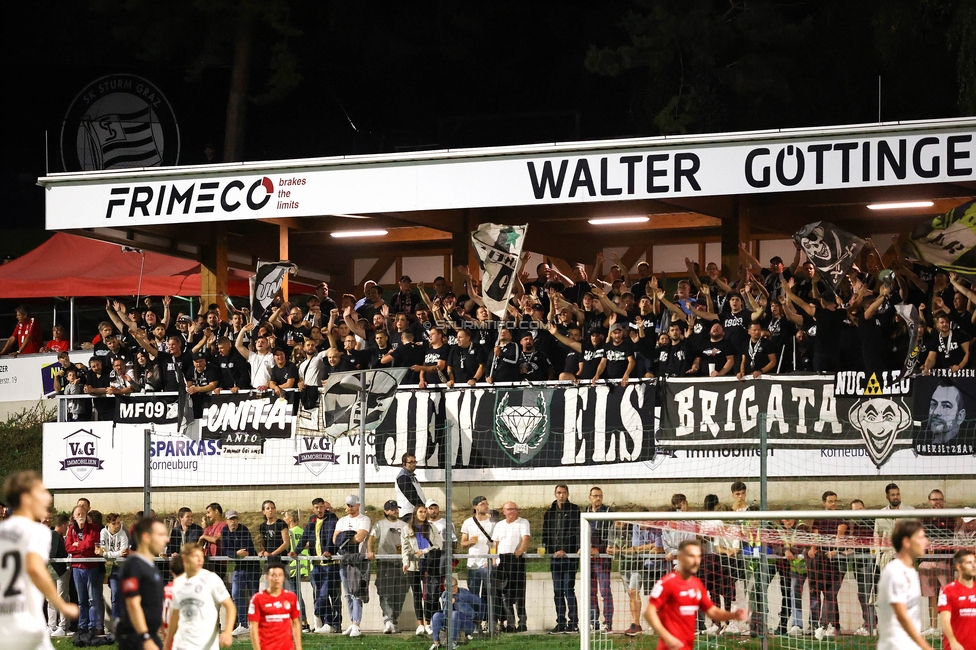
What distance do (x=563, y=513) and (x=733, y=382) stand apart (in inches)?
109

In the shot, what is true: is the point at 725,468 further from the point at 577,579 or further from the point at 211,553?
→ the point at 211,553

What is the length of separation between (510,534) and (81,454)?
24.0 feet

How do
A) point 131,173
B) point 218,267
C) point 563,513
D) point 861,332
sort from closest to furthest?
point 563,513
point 861,332
point 131,173
point 218,267

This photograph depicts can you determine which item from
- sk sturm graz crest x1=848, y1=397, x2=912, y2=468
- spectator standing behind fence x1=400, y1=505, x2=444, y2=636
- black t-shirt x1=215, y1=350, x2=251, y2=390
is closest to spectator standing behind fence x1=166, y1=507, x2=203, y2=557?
spectator standing behind fence x1=400, y1=505, x2=444, y2=636

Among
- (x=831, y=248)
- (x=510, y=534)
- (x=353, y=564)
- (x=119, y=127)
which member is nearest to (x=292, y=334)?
(x=353, y=564)

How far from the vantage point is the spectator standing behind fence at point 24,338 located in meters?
27.1

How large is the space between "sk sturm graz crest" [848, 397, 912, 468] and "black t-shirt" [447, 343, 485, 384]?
517 centimetres

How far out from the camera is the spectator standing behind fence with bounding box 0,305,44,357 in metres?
27.1

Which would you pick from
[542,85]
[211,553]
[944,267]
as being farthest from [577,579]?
A: [542,85]

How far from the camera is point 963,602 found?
37.2ft

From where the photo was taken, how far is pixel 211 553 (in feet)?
52.7

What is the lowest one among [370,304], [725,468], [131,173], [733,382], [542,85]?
[725,468]

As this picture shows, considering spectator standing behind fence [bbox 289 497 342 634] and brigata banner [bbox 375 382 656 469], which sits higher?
brigata banner [bbox 375 382 656 469]

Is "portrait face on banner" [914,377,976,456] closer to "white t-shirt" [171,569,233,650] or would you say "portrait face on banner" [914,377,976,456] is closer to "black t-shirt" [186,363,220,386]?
"white t-shirt" [171,569,233,650]
